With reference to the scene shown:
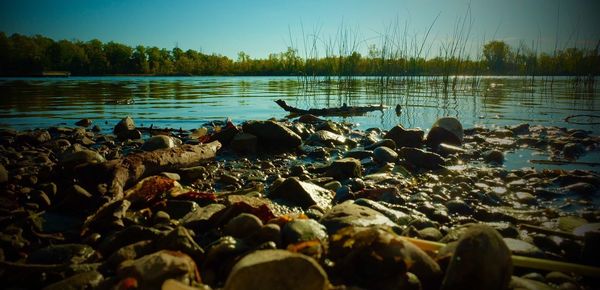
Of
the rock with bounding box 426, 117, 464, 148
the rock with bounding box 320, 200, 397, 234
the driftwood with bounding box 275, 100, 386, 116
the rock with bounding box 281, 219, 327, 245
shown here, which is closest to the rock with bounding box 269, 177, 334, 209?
the rock with bounding box 320, 200, 397, 234

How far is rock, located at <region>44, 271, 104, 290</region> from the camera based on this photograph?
1829 mm

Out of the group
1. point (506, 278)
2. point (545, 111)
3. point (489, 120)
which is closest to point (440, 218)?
point (506, 278)

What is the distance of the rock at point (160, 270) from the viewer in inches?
64.1

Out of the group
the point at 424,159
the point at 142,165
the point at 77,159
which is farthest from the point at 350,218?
the point at 77,159

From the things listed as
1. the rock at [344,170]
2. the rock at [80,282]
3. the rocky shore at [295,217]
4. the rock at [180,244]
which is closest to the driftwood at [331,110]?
the rocky shore at [295,217]

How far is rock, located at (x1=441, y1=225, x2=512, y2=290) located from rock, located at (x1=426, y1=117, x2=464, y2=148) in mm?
4828

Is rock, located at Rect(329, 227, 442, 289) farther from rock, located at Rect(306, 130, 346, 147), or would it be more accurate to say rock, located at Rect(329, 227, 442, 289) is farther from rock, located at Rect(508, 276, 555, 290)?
rock, located at Rect(306, 130, 346, 147)

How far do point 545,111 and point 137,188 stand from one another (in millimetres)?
11590

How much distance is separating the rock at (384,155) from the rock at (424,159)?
0.21 metres

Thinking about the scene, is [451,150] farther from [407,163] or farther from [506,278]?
[506,278]

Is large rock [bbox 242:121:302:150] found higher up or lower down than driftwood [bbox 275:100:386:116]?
lower down

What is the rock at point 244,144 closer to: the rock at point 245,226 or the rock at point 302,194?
the rock at point 302,194

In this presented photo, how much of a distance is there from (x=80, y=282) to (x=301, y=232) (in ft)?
4.21

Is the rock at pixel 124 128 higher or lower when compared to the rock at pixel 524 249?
higher
